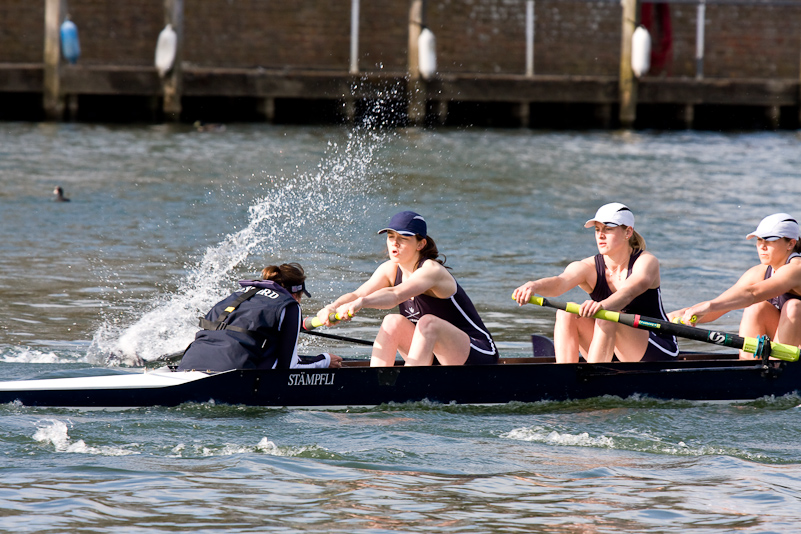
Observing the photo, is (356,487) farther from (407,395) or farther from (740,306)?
(740,306)

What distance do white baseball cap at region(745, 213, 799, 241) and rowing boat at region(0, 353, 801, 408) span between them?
2.58ft

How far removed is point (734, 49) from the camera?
1014 inches

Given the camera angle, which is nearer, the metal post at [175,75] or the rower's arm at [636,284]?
the rower's arm at [636,284]

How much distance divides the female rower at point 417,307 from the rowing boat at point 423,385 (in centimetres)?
18

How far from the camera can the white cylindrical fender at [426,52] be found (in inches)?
817

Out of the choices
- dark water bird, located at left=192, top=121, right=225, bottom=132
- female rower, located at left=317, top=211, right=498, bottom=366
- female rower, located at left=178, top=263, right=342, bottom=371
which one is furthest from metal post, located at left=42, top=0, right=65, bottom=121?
female rower, located at left=178, top=263, right=342, bottom=371

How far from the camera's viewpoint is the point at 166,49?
2022cm

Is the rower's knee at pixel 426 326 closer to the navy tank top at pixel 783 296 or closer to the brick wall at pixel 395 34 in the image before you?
the navy tank top at pixel 783 296

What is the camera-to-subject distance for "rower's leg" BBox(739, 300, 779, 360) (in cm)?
721

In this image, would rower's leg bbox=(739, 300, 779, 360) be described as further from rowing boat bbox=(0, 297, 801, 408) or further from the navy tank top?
rowing boat bbox=(0, 297, 801, 408)

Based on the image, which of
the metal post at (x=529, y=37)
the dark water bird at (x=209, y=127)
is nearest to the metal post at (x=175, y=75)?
the dark water bird at (x=209, y=127)

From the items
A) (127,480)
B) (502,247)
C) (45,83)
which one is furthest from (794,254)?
(45,83)

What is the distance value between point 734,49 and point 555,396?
2103 centimetres

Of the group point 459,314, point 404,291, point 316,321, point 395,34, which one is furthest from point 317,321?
point 395,34
